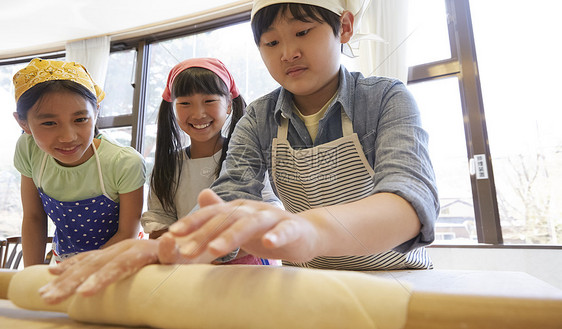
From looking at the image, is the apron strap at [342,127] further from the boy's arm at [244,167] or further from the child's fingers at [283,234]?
the child's fingers at [283,234]

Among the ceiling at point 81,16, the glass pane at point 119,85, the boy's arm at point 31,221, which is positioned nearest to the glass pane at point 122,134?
the glass pane at point 119,85

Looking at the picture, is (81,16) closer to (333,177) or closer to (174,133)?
(174,133)

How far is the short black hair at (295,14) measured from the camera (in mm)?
468

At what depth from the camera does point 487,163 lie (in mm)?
1416

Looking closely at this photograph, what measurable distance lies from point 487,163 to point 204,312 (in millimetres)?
1464

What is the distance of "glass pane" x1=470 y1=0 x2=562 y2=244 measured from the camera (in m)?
1.31

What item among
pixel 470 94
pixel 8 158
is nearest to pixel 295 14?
pixel 470 94

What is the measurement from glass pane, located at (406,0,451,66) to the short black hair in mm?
731

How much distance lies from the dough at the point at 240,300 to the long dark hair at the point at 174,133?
0.34 meters

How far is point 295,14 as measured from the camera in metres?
0.47

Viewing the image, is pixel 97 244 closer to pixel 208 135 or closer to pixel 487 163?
pixel 208 135

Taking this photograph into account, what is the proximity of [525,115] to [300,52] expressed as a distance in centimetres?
128

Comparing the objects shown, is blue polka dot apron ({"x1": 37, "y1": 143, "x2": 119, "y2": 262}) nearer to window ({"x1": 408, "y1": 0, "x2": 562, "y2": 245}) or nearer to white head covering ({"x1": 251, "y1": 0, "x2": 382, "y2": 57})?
white head covering ({"x1": 251, "y1": 0, "x2": 382, "y2": 57})

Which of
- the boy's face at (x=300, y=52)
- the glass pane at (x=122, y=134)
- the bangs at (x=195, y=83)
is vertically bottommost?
the boy's face at (x=300, y=52)
